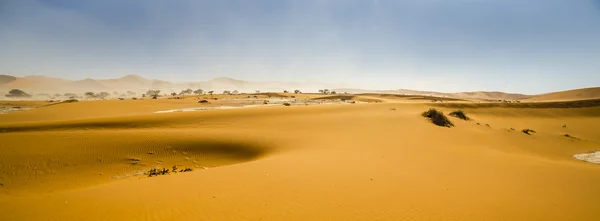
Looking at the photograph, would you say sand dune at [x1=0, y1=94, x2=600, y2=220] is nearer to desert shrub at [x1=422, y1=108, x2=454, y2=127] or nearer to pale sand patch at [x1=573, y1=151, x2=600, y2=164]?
pale sand patch at [x1=573, y1=151, x2=600, y2=164]

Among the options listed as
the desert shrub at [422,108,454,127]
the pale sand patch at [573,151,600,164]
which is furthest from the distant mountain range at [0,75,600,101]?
the pale sand patch at [573,151,600,164]

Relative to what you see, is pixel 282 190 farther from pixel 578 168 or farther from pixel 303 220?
pixel 578 168

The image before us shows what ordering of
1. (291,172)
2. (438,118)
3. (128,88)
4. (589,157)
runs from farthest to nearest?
(128,88), (438,118), (589,157), (291,172)

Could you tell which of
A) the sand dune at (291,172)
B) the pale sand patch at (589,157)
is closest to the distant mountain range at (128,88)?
the pale sand patch at (589,157)

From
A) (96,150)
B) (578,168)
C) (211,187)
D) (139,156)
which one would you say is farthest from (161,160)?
(578,168)

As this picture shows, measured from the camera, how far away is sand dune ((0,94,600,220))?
5184 millimetres

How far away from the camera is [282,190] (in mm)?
6109

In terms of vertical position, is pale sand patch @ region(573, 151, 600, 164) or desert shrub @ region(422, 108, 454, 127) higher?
desert shrub @ region(422, 108, 454, 127)

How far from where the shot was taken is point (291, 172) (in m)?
7.50

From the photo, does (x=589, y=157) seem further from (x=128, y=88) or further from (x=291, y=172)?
(x=128, y=88)

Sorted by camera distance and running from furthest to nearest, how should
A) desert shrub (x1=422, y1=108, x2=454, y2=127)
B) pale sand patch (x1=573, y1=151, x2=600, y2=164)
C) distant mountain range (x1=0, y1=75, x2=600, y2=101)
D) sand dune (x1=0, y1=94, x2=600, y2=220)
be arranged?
distant mountain range (x1=0, y1=75, x2=600, y2=101), desert shrub (x1=422, y1=108, x2=454, y2=127), pale sand patch (x1=573, y1=151, x2=600, y2=164), sand dune (x1=0, y1=94, x2=600, y2=220)

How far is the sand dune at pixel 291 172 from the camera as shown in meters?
5.18

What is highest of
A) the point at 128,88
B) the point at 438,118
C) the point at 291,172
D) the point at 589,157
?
the point at 128,88

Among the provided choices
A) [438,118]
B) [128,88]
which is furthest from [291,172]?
[128,88]
